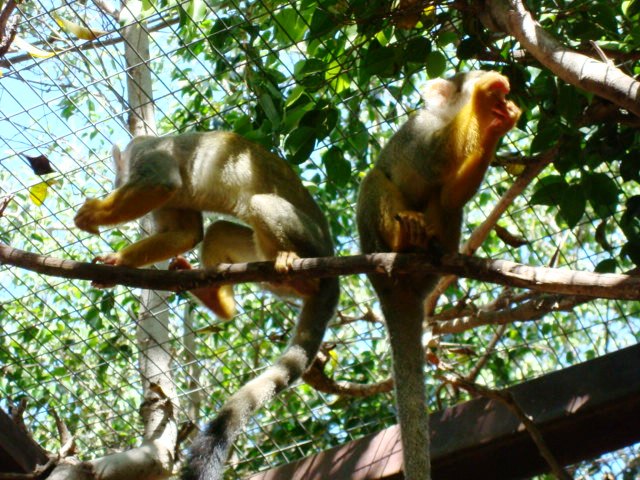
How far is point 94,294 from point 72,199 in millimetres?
849

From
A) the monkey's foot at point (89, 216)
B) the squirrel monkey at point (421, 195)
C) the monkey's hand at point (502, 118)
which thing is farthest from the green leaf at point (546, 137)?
the monkey's foot at point (89, 216)

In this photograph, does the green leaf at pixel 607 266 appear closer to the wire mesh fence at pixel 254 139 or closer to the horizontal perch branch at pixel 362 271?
the wire mesh fence at pixel 254 139

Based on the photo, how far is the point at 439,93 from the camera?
431 centimetres

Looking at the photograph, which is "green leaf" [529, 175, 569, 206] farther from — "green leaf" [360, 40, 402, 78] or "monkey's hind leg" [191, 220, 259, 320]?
"monkey's hind leg" [191, 220, 259, 320]

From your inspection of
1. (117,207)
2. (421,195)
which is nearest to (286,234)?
(421,195)

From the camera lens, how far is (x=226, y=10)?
494 cm

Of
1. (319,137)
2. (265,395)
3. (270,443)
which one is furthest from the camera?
(270,443)

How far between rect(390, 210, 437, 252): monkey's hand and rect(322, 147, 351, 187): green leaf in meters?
0.74

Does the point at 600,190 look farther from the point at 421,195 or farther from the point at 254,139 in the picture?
the point at 254,139

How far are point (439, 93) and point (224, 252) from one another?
160cm

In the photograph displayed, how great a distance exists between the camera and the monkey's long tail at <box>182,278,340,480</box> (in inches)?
127

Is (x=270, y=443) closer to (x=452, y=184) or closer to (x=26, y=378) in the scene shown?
(x=26, y=378)

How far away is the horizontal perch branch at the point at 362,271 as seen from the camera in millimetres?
2932

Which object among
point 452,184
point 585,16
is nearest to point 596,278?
point 452,184
